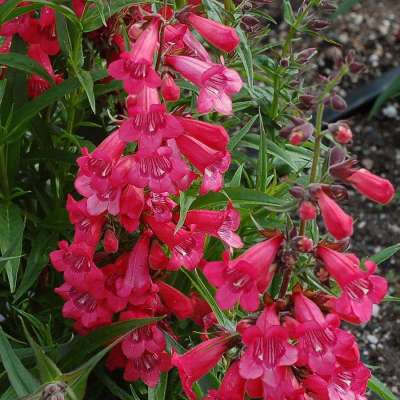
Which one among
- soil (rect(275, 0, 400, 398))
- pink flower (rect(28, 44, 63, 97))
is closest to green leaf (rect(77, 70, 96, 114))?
pink flower (rect(28, 44, 63, 97))

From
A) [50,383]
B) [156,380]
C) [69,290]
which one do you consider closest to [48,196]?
[69,290]

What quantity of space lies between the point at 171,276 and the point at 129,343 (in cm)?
24

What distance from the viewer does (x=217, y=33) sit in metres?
1.95

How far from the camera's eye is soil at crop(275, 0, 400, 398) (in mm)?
3705

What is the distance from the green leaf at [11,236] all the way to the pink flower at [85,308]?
125mm

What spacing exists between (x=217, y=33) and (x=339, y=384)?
812mm

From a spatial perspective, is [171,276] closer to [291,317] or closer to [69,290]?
[69,290]

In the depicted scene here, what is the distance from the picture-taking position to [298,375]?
6.19ft

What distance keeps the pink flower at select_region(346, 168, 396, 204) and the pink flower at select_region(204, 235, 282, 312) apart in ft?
0.64

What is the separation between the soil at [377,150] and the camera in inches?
146

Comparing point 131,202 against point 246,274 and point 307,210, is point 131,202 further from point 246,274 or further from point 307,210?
point 307,210

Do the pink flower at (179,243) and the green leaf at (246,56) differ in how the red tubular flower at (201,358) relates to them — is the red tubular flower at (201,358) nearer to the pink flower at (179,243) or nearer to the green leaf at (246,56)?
the pink flower at (179,243)

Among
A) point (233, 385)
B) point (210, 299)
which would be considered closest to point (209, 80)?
point (210, 299)

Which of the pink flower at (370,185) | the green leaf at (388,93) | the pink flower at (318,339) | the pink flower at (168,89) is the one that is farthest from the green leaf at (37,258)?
the green leaf at (388,93)
